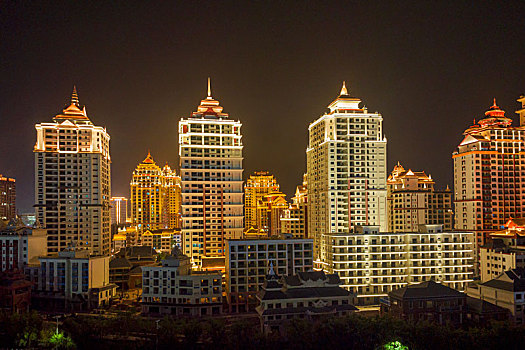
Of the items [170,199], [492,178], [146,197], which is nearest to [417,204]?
[492,178]

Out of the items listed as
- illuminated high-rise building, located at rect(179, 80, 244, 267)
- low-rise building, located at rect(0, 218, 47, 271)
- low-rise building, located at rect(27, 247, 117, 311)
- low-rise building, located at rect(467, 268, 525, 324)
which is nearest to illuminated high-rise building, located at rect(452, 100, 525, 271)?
low-rise building, located at rect(467, 268, 525, 324)

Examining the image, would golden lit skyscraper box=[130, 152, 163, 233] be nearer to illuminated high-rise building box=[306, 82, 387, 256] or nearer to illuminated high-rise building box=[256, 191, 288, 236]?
illuminated high-rise building box=[256, 191, 288, 236]

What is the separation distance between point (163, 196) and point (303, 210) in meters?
47.1

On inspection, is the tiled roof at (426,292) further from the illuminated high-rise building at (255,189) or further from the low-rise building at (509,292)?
the illuminated high-rise building at (255,189)

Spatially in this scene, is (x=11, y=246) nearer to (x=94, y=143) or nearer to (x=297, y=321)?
(x=94, y=143)

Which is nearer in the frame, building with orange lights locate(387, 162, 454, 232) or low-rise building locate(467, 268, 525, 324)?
low-rise building locate(467, 268, 525, 324)

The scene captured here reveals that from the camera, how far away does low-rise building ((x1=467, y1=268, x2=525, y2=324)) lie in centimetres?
4322

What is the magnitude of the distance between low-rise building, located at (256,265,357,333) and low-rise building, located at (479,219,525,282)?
22.0m

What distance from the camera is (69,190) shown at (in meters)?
66.8

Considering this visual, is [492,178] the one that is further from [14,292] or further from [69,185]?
[14,292]

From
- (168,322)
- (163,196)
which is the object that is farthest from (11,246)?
(163,196)

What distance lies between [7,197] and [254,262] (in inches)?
3022

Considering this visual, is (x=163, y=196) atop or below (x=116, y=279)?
atop

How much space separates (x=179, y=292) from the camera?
47.8m
